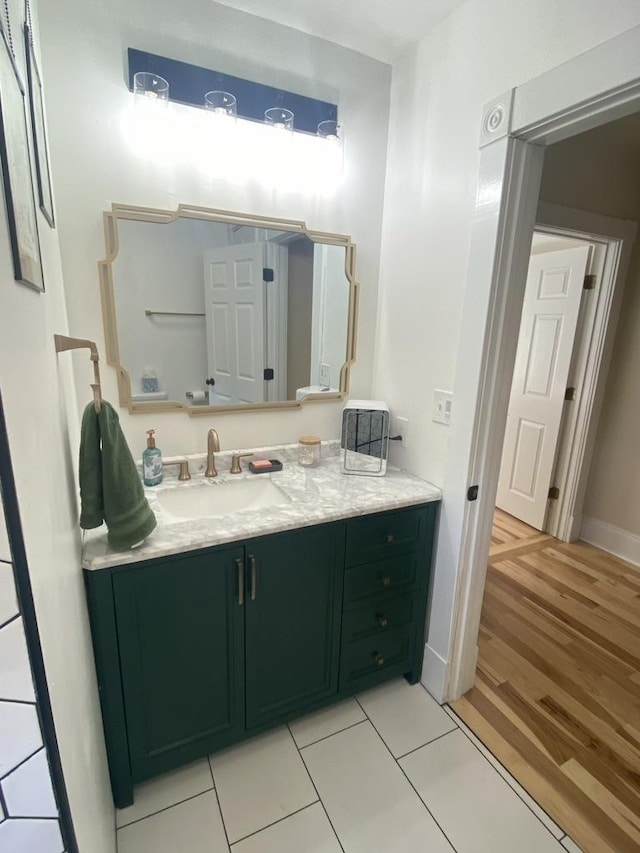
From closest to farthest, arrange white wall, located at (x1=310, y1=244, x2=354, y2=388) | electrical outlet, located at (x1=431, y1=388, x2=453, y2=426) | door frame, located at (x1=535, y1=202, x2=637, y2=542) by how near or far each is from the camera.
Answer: electrical outlet, located at (x1=431, y1=388, x2=453, y2=426), white wall, located at (x1=310, y1=244, x2=354, y2=388), door frame, located at (x1=535, y1=202, x2=637, y2=542)

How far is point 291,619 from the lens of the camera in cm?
142

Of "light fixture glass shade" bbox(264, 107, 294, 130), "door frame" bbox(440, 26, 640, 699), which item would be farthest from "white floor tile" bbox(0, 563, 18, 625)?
"light fixture glass shade" bbox(264, 107, 294, 130)

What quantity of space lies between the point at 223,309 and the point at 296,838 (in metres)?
1.74

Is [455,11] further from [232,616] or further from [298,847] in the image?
[298,847]

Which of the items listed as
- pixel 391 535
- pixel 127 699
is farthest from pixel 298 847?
pixel 391 535

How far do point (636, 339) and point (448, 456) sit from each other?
201 cm

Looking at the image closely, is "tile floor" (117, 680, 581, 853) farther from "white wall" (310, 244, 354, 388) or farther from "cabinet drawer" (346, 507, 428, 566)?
"white wall" (310, 244, 354, 388)

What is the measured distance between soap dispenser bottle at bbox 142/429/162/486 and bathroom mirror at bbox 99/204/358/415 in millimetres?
136

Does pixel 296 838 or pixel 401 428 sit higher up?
pixel 401 428

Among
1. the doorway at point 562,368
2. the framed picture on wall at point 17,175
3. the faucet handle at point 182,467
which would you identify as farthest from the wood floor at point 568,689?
the framed picture on wall at point 17,175

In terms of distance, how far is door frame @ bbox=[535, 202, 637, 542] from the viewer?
7.68 feet

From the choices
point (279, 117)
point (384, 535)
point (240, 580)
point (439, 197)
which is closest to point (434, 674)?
point (384, 535)

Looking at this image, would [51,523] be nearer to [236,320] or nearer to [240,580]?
[240,580]

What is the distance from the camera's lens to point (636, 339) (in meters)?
2.66
